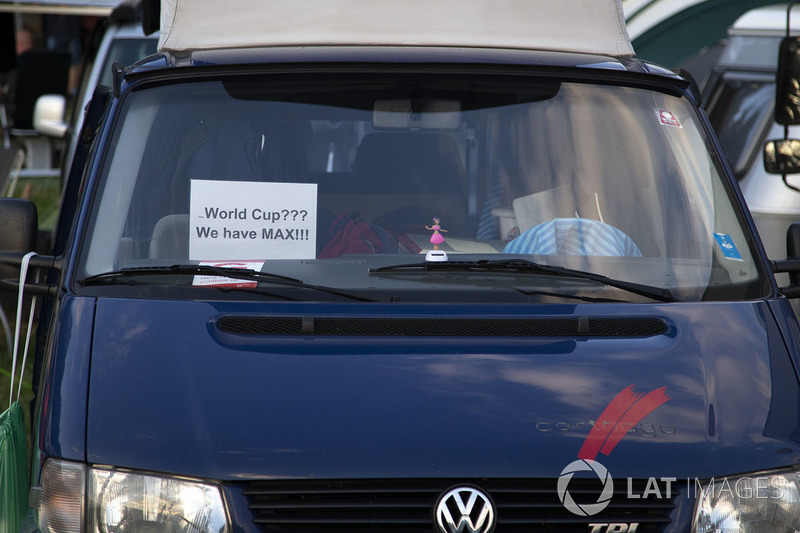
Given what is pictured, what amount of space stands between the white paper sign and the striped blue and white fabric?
2.18 feet

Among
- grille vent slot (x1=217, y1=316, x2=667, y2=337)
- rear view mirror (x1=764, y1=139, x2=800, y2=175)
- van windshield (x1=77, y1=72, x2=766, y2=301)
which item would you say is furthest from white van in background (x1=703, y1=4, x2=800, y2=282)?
grille vent slot (x1=217, y1=316, x2=667, y2=337)

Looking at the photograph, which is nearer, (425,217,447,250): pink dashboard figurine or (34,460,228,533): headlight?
(34,460,228,533): headlight

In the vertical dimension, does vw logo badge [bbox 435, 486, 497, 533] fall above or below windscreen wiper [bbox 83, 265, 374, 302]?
below

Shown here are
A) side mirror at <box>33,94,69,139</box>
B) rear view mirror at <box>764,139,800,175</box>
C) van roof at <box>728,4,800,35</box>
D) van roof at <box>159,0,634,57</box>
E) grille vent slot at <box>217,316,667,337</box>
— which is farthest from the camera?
side mirror at <box>33,94,69,139</box>

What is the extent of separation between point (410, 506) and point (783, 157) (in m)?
3.36

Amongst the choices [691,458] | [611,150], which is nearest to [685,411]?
[691,458]

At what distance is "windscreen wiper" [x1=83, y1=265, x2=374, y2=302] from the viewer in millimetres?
3211

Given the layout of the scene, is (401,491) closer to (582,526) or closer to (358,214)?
(582,526)

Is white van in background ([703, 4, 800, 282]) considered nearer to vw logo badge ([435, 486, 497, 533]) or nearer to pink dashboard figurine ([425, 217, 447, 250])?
pink dashboard figurine ([425, 217, 447, 250])

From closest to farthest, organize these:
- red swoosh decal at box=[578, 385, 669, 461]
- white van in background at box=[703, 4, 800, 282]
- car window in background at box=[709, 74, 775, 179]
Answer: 1. red swoosh decal at box=[578, 385, 669, 461]
2. white van in background at box=[703, 4, 800, 282]
3. car window in background at box=[709, 74, 775, 179]

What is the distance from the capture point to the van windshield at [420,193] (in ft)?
10.9

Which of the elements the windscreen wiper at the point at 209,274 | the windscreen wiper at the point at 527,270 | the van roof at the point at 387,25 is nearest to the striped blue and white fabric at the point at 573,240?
the windscreen wiper at the point at 527,270

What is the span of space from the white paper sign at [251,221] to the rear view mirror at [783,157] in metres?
2.72

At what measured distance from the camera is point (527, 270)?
10.9ft
